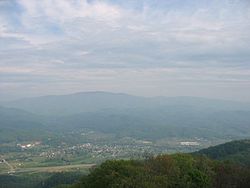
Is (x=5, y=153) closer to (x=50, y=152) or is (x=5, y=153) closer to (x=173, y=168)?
(x=50, y=152)

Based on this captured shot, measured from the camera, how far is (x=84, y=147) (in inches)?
7431

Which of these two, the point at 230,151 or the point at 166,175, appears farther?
the point at 230,151

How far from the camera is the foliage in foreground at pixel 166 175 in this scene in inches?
1371

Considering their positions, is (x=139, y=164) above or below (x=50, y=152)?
above

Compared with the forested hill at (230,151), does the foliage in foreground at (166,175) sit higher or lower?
higher

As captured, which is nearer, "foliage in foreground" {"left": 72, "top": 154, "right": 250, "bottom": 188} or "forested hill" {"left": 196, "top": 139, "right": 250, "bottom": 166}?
"foliage in foreground" {"left": 72, "top": 154, "right": 250, "bottom": 188}

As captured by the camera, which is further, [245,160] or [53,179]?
[53,179]

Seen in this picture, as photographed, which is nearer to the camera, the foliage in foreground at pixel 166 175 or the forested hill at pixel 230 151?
the foliage in foreground at pixel 166 175

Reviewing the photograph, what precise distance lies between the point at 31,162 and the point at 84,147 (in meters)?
44.1

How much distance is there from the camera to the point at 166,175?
37.4 m

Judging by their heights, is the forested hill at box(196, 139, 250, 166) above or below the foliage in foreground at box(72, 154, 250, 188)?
below

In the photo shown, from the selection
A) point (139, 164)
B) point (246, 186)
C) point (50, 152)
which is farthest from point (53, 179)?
point (50, 152)

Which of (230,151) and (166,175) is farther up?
(166,175)

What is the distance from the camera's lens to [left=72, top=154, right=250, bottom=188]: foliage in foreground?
34.8 m
